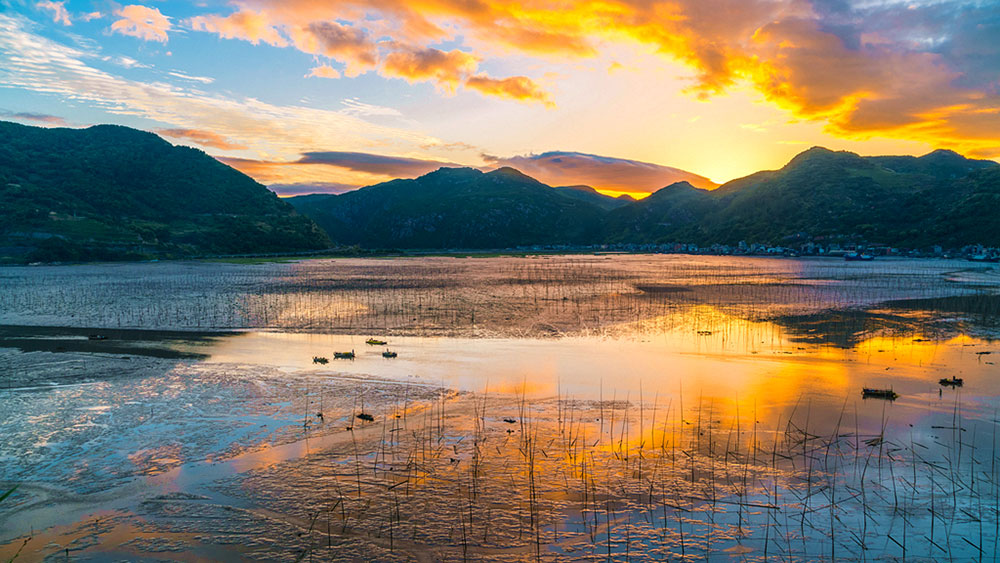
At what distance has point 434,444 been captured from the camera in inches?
520

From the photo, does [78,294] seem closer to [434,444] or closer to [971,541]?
[434,444]

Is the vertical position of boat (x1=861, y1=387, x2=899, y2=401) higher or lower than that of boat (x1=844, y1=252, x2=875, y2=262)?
lower

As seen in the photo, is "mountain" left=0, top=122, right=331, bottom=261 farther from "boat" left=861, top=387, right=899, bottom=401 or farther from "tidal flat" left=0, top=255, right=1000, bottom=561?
"boat" left=861, top=387, right=899, bottom=401

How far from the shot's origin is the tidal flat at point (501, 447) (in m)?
8.97

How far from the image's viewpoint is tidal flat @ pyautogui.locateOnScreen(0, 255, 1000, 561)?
353 inches

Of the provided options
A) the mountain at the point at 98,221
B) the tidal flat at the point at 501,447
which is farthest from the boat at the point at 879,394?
the mountain at the point at 98,221

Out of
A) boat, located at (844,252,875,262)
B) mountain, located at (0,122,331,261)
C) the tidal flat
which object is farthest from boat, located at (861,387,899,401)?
mountain, located at (0,122,331,261)

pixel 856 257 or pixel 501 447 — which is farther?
pixel 856 257

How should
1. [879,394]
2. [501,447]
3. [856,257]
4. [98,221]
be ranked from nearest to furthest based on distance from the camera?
[501,447], [879,394], [856,257], [98,221]

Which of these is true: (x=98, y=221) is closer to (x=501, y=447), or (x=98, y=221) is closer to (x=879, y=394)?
(x=501, y=447)

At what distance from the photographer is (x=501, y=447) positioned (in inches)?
507

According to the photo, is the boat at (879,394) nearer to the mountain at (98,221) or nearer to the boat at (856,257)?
A: the boat at (856,257)

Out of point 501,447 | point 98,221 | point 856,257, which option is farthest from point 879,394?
point 98,221

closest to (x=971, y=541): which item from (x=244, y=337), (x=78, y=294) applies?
(x=244, y=337)
